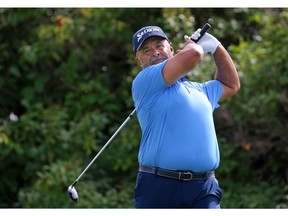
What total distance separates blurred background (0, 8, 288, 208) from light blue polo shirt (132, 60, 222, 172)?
3507mm

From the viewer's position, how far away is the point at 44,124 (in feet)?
30.5

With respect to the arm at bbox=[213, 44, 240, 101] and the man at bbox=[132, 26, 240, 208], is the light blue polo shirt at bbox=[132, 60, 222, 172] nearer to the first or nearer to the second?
the man at bbox=[132, 26, 240, 208]

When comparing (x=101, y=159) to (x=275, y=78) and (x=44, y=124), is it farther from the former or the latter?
(x=275, y=78)

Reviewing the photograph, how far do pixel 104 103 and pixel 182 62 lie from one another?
5.03 m

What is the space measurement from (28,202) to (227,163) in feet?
6.79

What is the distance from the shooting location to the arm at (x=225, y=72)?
5117 millimetres

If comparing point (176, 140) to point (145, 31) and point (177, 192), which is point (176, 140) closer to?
point (177, 192)

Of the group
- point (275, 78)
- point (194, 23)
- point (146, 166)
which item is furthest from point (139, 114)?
point (194, 23)

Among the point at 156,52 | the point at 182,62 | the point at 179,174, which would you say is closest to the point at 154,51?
the point at 156,52

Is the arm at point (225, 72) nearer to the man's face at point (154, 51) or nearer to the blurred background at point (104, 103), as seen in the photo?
the man's face at point (154, 51)

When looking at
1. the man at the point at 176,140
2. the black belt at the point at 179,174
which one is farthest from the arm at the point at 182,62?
the black belt at the point at 179,174

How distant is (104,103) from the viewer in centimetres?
957

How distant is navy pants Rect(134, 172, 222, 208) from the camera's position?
4707 mm

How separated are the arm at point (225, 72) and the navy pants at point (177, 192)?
644 mm
